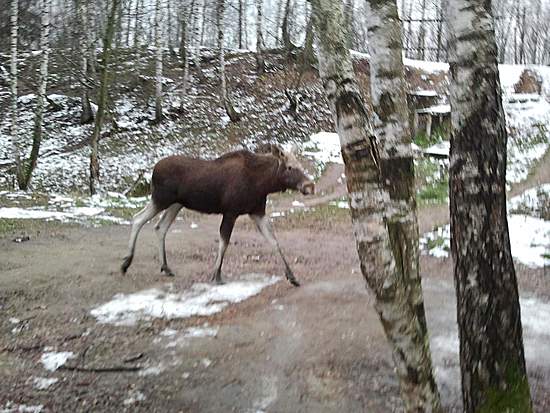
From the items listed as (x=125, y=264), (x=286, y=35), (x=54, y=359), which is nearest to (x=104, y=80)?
(x=125, y=264)

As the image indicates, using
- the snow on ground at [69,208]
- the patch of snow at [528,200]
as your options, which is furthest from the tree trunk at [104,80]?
the patch of snow at [528,200]

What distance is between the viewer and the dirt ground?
488 centimetres

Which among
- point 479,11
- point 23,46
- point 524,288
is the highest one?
point 23,46

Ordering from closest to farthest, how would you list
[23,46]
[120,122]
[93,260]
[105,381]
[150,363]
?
1. [105,381]
2. [150,363]
3. [93,260]
4. [120,122]
5. [23,46]

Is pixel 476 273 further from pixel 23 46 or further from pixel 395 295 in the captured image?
pixel 23 46

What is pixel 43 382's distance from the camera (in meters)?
5.09

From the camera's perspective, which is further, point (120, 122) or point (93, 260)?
point (120, 122)

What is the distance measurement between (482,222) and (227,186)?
16.6 feet

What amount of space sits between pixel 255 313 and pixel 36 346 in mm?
2373

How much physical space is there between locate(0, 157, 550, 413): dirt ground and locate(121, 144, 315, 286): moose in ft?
2.32

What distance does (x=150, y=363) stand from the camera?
5543mm

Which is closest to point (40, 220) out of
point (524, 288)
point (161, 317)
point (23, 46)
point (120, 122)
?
point (161, 317)

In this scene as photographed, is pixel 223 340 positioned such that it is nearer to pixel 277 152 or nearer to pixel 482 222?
pixel 277 152

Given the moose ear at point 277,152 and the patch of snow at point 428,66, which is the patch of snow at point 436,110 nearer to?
the patch of snow at point 428,66
